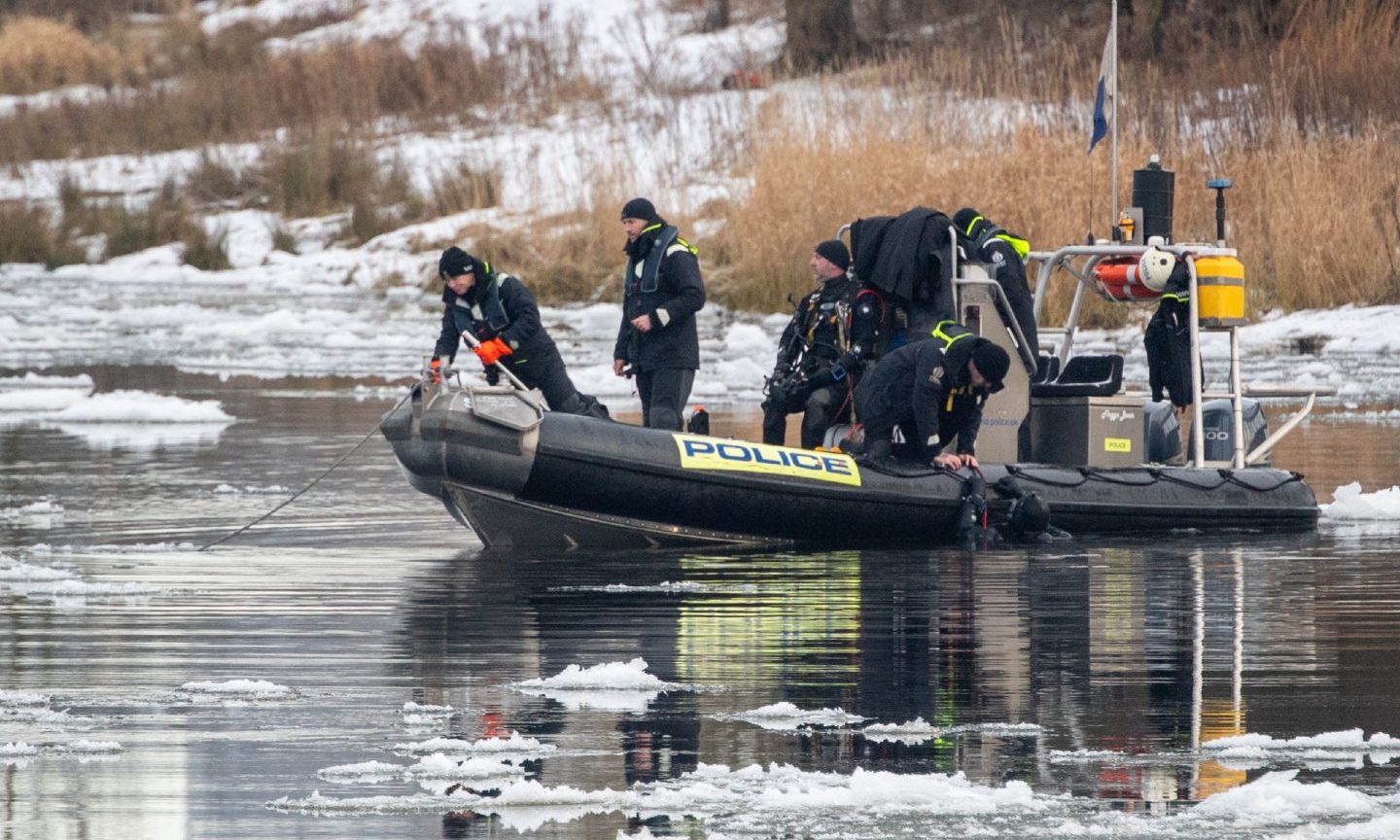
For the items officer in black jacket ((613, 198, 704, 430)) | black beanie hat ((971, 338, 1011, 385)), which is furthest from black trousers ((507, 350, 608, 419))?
black beanie hat ((971, 338, 1011, 385))

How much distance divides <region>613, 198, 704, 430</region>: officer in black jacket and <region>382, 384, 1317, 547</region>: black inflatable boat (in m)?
1.12

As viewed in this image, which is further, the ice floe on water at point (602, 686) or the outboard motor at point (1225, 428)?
the outboard motor at point (1225, 428)

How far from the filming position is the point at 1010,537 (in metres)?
11.3

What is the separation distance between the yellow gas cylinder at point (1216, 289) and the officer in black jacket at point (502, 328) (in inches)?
118

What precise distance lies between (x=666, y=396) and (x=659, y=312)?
497 mm

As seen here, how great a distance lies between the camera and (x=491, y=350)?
451 inches

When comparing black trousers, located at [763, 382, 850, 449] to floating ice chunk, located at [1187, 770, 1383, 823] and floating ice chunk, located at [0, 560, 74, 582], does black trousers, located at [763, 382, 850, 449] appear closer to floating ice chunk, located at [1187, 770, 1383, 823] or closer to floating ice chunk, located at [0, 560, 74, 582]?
floating ice chunk, located at [0, 560, 74, 582]

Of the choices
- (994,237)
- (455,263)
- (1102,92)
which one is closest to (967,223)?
(994,237)

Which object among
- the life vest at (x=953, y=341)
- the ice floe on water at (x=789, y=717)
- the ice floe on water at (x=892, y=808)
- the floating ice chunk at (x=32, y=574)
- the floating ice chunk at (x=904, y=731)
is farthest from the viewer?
the life vest at (x=953, y=341)

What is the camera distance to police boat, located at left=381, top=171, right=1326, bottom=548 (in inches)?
420

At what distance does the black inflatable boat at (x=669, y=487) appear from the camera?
10.6 m

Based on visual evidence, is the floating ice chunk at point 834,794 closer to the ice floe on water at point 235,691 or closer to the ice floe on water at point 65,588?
the ice floe on water at point 235,691

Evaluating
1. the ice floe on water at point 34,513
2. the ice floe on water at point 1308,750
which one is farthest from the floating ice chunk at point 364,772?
the ice floe on water at point 34,513

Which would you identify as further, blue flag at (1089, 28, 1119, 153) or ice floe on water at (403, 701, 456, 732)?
blue flag at (1089, 28, 1119, 153)
